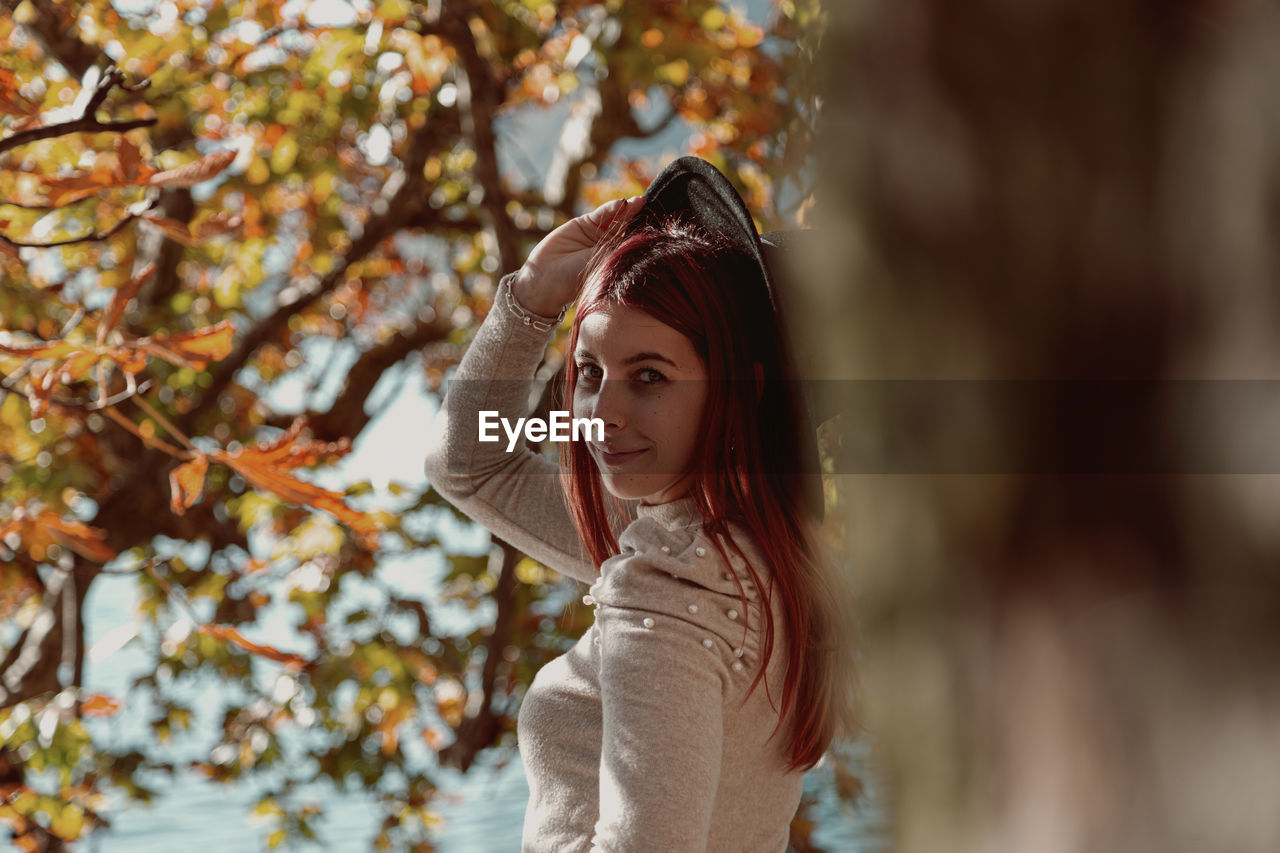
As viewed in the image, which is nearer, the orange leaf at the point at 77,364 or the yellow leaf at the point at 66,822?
the orange leaf at the point at 77,364

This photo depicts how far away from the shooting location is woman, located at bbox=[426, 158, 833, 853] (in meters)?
0.93

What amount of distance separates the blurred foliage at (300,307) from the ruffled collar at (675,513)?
1690 mm

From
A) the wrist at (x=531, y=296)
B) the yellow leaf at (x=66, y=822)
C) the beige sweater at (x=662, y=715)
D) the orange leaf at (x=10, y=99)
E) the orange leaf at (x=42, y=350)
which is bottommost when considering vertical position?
the yellow leaf at (x=66, y=822)

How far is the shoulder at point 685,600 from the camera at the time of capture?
957mm

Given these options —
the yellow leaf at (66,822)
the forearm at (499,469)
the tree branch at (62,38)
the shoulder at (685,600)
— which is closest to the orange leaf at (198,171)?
the forearm at (499,469)

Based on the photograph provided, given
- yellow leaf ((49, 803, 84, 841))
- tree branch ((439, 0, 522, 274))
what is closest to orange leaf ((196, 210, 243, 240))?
tree branch ((439, 0, 522, 274))

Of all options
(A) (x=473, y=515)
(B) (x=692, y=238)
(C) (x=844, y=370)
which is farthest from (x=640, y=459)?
(C) (x=844, y=370)

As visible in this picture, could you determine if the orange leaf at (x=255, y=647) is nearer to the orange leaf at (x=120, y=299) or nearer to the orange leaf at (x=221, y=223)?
the orange leaf at (x=120, y=299)

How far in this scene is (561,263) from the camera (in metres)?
1.33

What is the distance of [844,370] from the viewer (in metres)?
0.37

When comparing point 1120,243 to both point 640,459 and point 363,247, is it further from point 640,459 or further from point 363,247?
point 363,247

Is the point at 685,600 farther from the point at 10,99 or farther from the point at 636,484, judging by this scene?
the point at 10,99

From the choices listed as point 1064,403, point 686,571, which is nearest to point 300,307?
point 686,571

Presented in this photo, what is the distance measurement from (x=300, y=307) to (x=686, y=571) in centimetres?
283
